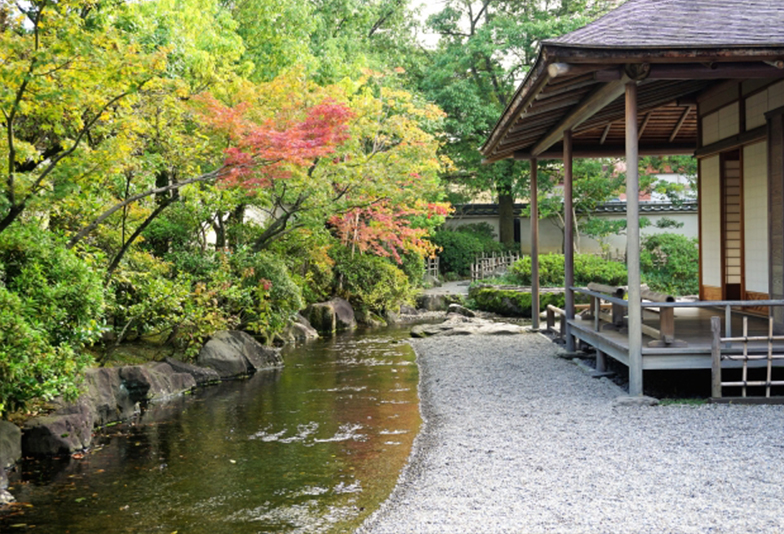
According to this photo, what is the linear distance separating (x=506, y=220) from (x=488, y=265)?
176 inches

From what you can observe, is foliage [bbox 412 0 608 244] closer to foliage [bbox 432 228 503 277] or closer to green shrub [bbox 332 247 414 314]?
foliage [bbox 432 228 503 277]

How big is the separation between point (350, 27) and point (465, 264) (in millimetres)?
12587

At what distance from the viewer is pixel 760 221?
10250 mm

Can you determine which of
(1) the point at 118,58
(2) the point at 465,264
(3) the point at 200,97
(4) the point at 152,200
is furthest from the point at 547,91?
(2) the point at 465,264

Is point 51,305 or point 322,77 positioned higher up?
point 322,77

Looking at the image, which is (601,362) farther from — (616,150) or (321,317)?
(321,317)

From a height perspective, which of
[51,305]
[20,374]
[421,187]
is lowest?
[20,374]

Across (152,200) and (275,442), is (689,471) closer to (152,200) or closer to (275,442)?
(275,442)

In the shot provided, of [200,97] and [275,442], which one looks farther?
[200,97]

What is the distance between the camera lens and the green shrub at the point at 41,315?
6.86m

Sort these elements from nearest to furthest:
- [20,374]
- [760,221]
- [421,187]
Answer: [20,374] → [760,221] → [421,187]

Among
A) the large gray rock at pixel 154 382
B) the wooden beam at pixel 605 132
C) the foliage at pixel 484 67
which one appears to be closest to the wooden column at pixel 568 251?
the wooden beam at pixel 605 132

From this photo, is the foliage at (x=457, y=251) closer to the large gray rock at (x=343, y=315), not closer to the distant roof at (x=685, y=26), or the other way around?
the large gray rock at (x=343, y=315)

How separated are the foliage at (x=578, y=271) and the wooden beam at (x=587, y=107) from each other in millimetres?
9656
